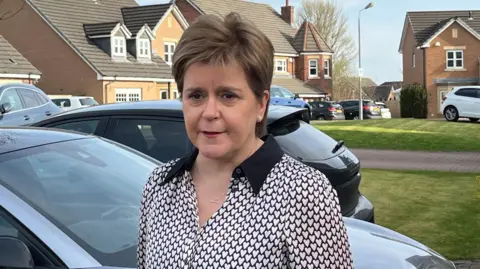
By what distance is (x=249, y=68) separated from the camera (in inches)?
83.4

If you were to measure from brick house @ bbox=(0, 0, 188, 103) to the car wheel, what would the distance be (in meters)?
16.6

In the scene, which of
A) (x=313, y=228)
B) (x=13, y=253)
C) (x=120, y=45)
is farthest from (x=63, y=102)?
(x=313, y=228)

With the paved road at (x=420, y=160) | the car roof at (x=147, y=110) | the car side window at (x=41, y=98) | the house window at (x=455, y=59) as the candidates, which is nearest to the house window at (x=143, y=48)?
the house window at (x=455, y=59)

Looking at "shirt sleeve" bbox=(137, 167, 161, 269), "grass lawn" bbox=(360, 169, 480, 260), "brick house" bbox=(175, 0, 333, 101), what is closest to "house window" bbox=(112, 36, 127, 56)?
"brick house" bbox=(175, 0, 333, 101)

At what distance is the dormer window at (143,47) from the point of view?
4294cm

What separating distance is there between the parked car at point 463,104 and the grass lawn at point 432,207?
17939mm

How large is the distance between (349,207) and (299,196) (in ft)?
12.3

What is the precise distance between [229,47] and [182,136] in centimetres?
360

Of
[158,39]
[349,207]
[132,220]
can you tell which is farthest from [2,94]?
[158,39]

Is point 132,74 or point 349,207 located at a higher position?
point 132,74

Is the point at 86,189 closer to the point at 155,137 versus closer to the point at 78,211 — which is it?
the point at 78,211

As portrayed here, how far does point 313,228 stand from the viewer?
197cm

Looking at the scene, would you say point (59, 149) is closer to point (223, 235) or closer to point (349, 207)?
point (223, 235)

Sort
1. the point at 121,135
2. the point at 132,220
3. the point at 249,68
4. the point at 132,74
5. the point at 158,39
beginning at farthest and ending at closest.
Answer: the point at 158,39 → the point at 132,74 → the point at 121,135 → the point at 132,220 → the point at 249,68
